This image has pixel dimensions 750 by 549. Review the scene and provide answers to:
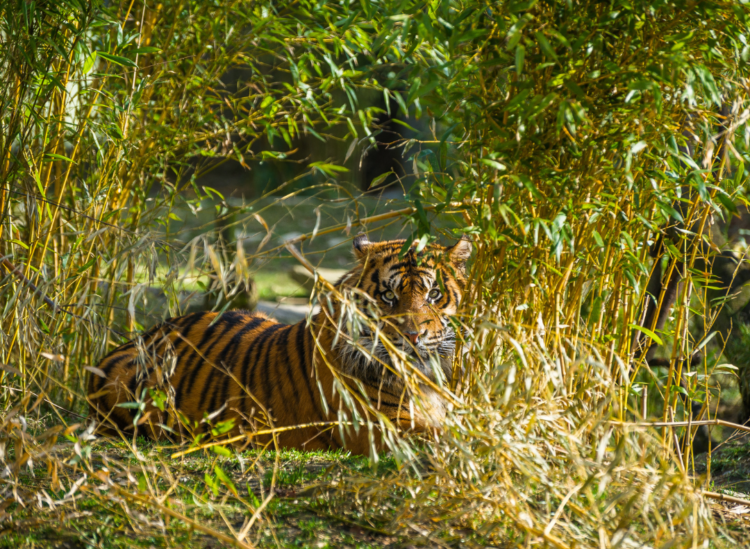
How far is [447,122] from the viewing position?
189 centimetres

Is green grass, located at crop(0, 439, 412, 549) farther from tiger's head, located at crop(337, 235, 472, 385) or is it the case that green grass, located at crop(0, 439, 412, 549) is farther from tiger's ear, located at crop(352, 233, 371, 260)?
tiger's ear, located at crop(352, 233, 371, 260)

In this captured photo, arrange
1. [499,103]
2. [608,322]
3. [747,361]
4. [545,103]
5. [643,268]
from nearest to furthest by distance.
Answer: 1. [545,103]
2. [499,103]
3. [643,268]
4. [608,322]
5. [747,361]

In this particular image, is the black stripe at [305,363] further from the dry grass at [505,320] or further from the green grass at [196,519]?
the green grass at [196,519]

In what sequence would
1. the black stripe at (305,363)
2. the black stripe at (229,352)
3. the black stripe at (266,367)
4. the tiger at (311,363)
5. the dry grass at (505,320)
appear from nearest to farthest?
the dry grass at (505,320)
the tiger at (311,363)
the black stripe at (305,363)
the black stripe at (266,367)
the black stripe at (229,352)

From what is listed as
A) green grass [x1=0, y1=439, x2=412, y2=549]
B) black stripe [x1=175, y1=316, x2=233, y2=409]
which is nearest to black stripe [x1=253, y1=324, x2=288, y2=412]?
black stripe [x1=175, y1=316, x2=233, y2=409]

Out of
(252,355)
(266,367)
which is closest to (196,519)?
(266,367)

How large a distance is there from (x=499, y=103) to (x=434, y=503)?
96 cm

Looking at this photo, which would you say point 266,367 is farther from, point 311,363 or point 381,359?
point 381,359

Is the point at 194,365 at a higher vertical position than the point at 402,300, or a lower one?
lower

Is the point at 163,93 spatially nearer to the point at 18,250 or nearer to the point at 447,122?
the point at 18,250

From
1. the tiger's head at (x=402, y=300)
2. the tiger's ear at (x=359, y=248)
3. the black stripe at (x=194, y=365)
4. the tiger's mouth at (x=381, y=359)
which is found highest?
the tiger's ear at (x=359, y=248)

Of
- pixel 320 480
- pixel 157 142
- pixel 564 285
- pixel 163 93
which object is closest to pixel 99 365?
pixel 157 142

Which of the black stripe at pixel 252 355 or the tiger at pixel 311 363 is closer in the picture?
the tiger at pixel 311 363

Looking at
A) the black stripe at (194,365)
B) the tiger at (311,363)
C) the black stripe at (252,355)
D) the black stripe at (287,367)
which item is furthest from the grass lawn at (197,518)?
the black stripe at (194,365)
